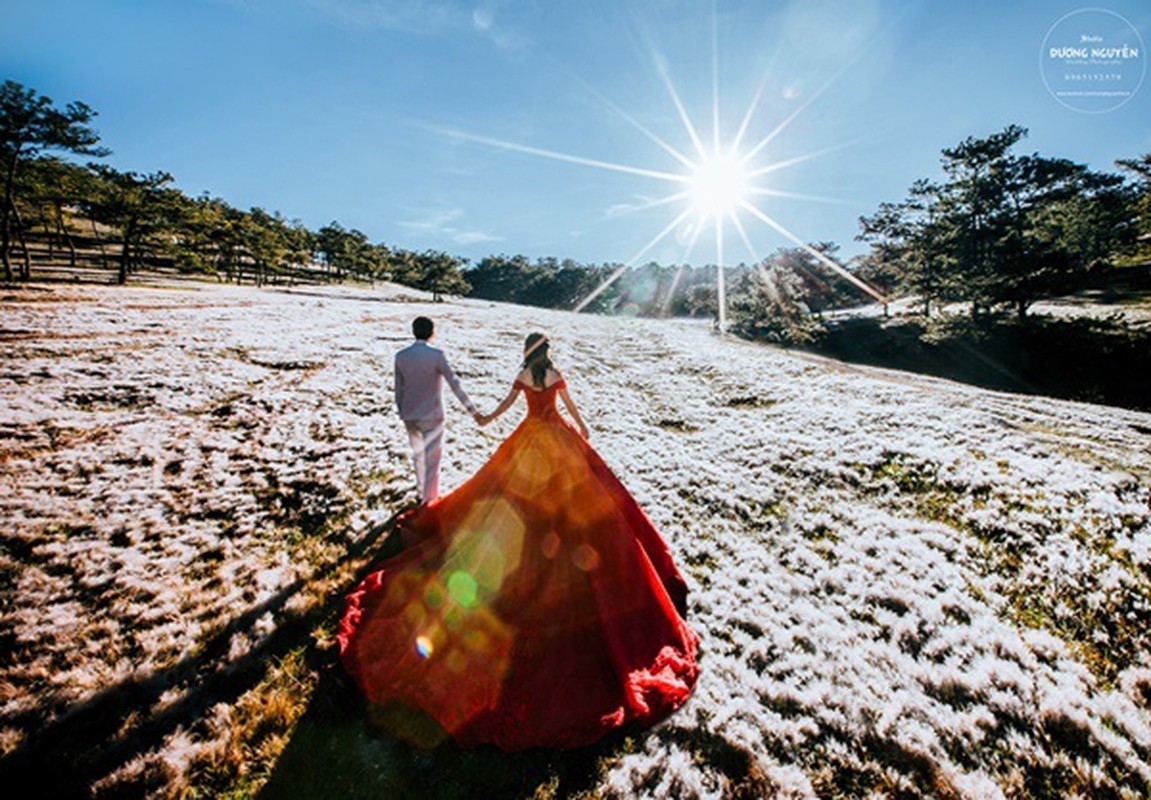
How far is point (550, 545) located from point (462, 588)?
1.28 metres

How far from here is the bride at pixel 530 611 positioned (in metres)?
4.22

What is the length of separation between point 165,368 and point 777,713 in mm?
21559

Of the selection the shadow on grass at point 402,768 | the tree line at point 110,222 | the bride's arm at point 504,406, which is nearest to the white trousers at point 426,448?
the bride's arm at point 504,406

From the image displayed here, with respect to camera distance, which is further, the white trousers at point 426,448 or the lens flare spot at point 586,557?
the white trousers at point 426,448

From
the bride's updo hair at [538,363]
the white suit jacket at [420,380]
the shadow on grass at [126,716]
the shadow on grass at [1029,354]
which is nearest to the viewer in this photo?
the shadow on grass at [126,716]

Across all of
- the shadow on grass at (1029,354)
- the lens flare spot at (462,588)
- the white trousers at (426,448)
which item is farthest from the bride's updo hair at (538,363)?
the shadow on grass at (1029,354)

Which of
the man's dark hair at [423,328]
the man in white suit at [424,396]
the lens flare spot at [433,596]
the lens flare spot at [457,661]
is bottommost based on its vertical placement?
the lens flare spot at [457,661]

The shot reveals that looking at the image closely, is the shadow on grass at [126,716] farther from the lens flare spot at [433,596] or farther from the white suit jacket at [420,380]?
the white suit jacket at [420,380]

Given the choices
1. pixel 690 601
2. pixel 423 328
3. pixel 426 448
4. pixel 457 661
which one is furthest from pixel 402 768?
pixel 423 328

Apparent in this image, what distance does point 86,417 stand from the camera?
36.0 ft

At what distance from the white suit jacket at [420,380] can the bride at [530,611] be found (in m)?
1.62

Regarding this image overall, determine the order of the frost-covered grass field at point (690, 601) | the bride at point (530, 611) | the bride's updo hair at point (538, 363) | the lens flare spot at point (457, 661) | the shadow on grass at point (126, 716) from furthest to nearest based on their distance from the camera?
the bride's updo hair at point (538, 363) < the lens flare spot at point (457, 661) < the bride at point (530, 611) < the frost-covered grass field at point (690, 601) < the shadow on grass at point (126, 716)

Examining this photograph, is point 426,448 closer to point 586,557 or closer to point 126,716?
point 586,557

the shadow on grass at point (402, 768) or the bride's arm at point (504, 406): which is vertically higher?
the bride's arm at point (504, 406)
